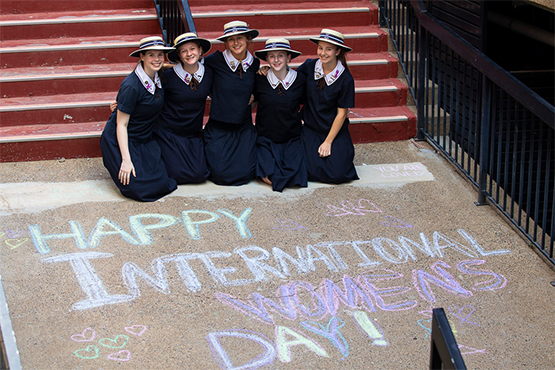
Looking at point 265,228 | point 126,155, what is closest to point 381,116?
point 265,228

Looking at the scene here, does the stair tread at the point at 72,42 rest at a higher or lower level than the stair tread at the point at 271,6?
lower

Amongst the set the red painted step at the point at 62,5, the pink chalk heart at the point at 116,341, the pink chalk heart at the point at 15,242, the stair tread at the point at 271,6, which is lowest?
the pink chalk heart at the point at 116,341

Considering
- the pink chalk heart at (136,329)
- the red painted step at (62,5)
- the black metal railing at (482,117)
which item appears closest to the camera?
the pink chalk heart at (136,329)

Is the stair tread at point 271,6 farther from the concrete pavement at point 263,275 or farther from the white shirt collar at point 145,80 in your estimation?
the concrete pavement at point 263,275

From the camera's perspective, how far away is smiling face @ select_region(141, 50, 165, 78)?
5.17 m

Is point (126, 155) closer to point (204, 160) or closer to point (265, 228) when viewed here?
point (204, 160)

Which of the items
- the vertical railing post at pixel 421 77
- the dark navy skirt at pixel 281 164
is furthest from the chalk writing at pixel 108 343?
the vertical railing post at pixel 421 77

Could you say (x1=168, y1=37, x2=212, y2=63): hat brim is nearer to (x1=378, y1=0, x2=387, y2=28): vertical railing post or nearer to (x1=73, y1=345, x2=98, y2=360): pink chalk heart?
(x1=73, y1=345, x2=98, y2=360): pink chalk heart

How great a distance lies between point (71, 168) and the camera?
19.2 ft

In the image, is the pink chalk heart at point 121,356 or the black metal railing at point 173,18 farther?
the black metal railing at point 173,18

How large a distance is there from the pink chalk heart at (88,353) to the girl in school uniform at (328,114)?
2.67m

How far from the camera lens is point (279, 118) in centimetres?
571

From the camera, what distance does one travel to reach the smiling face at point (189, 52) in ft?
17.4

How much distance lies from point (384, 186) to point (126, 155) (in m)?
2.25
